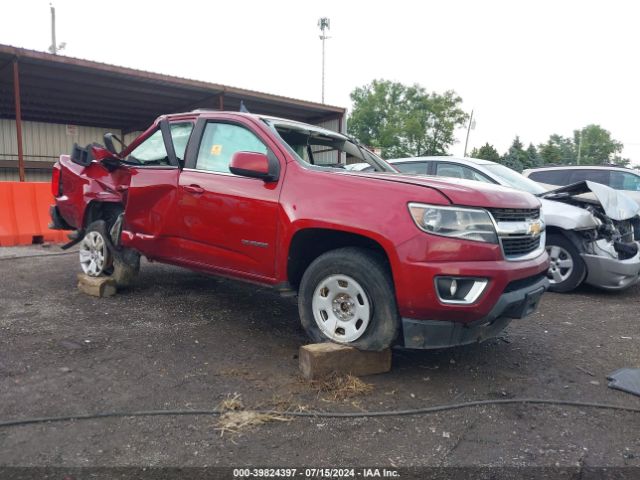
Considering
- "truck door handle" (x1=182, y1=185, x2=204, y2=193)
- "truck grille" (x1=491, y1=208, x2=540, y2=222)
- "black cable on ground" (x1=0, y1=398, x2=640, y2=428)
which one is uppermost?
"truck door handle" (x1=182, y1=185, x2=204, y2=193)

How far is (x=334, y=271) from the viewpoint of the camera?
3508mm

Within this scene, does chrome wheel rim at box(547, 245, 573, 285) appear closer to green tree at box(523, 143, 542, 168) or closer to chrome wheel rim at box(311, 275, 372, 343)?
chrome wheel rim at box(311, 275, 372, 343)

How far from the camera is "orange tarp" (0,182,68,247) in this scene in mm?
8484

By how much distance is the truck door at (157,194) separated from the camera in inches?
180

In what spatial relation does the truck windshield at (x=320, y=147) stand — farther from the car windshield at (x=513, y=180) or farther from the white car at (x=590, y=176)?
the white car at (x=590, y=176)

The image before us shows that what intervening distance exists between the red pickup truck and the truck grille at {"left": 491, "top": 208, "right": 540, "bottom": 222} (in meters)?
0.01

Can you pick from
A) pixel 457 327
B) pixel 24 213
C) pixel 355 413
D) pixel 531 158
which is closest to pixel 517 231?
pixel 457 327

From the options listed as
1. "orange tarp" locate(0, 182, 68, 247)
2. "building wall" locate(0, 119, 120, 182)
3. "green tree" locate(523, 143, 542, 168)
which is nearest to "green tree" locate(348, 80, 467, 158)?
"green tree" locate(523, 143, 542, 168)

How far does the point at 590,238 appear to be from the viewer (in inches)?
241

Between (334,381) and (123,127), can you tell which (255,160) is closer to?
(334,381)

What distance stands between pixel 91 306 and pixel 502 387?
381 centimetres

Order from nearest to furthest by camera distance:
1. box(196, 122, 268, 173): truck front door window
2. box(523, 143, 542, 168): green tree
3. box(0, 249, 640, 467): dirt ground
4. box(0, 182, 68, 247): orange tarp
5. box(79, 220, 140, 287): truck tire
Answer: box(0, 249, 640, 467): dirt ground, box(196, 122, 268, 173): truck front door window, box(79, 220, 140, 287): truck tire, box(0, 182, 68, 247): orange tarp, box(523, 143, 542, 168): green tree

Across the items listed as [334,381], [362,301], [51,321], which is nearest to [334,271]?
[362,301]

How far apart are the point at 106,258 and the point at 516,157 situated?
3913cm
